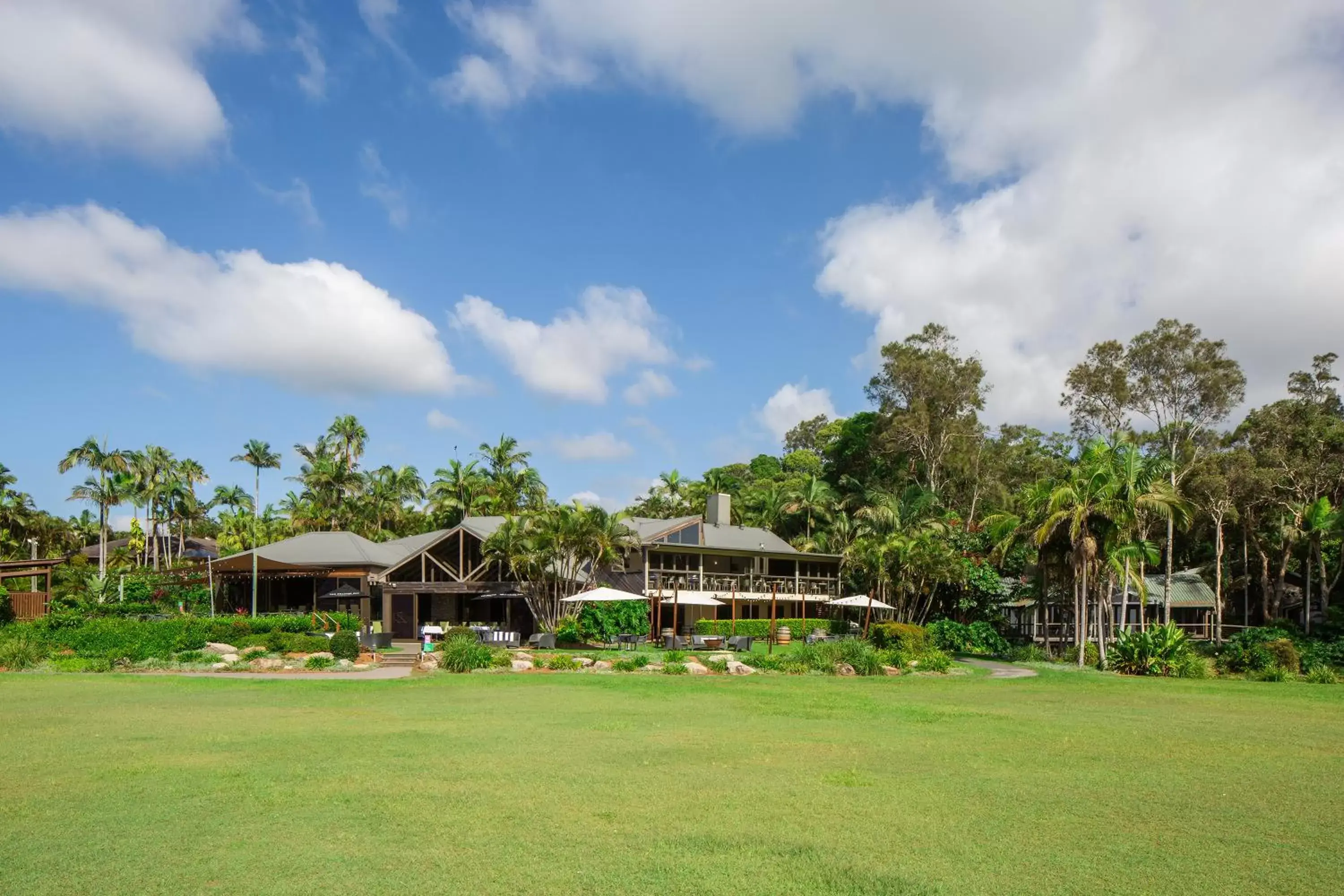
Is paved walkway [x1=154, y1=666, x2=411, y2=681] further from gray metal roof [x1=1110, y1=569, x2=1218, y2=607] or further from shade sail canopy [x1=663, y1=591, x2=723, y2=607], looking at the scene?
gray metal roof [x1=1110, y1=569, x2=1218, y2=607]

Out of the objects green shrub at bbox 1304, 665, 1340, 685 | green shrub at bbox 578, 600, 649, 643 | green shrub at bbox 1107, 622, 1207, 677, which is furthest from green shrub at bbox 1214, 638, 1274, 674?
green shrub at bbox 578, 600, 649, 643

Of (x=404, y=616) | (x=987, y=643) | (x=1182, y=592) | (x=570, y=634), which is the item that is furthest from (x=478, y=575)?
(x=1182, y=592)

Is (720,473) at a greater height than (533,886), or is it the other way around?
(720,473)

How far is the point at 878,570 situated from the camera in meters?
40.6

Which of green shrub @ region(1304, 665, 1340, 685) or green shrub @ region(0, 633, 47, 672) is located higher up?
green shrub @ region(0, 633, 47, 672)

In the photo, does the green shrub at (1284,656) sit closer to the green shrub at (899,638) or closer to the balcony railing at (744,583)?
the green shrub at (899,638)

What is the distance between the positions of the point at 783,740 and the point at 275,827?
6.64 metres

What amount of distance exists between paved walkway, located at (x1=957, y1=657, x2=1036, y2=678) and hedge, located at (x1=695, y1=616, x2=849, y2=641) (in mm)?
8879

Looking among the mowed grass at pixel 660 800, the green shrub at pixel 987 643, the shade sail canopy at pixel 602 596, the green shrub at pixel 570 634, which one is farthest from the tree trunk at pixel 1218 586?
the mowed grass at pixel 660 800

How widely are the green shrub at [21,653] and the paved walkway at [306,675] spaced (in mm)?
3434

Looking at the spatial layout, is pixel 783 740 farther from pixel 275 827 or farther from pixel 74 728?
pixel 74 728

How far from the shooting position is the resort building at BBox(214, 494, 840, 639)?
3944cm

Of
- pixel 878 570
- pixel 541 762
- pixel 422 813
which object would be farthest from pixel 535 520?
pixel 422 813

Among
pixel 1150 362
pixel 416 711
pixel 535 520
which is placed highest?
pixel 1150 362
